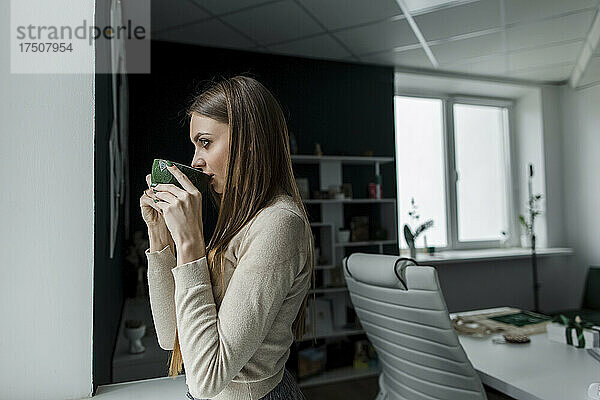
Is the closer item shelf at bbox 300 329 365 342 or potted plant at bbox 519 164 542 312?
shelf at bbox 300 329 365 342

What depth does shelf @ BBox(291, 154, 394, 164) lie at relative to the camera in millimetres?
3518

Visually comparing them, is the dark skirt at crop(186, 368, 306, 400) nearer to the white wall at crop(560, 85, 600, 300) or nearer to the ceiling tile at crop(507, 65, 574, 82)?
the ceiling tile at crop(507, 65, 574, 82)

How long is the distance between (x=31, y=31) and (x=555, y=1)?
10.1 feet

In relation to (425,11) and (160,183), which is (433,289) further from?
(425,11)

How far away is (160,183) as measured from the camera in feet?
2.46

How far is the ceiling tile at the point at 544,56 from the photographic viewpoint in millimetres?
3871

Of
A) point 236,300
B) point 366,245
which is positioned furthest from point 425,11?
point 236,300

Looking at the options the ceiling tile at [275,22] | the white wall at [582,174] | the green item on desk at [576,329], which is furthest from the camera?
the white wall at [582,174]

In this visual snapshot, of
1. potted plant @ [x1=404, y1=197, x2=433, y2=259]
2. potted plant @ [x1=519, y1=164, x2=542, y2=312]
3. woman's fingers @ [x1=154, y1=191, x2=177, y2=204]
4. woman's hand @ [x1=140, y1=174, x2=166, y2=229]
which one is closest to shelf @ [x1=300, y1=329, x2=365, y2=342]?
potted plant @ [x1=404, y1=197, x2=433, y2=259]

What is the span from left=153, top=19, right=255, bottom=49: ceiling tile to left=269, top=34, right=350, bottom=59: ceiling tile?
26 centimetres

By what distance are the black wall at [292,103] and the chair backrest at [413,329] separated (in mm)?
2051

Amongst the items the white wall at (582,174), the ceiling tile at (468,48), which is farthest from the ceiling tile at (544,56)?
the white wall at (582,174)

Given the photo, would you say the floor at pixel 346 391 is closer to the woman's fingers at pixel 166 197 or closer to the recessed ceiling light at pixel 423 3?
the recessed ceiling light at pixel 423 3

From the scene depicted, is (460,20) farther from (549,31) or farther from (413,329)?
(413,329)
